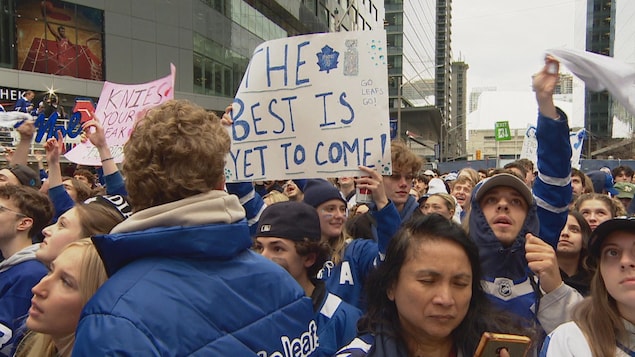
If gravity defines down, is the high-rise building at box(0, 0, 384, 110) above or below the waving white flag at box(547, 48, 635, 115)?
above

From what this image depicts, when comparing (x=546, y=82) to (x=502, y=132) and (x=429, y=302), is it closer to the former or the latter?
(x=429, y=302)

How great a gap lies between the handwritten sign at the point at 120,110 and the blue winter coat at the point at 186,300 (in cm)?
420

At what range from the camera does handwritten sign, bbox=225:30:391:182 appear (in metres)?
3.63

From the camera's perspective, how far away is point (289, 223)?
3148mm

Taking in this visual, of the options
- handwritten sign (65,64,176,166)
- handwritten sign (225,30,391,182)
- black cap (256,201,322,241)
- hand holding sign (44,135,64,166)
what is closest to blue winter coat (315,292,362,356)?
black cap (256,201,322,241)

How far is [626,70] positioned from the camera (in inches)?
90.0

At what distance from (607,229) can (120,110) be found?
532 cm

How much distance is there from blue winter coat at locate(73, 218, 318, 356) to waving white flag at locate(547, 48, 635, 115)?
1636 mm

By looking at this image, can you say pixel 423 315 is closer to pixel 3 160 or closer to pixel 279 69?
pixel 279 69

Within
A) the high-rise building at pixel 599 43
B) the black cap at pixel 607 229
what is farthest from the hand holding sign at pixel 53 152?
the high-rise building at pixel 599 43

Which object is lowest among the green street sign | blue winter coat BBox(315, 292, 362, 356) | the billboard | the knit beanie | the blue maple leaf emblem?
blue winter coat BBox(315, 292, 362, 356)

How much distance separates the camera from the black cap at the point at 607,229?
2090mm

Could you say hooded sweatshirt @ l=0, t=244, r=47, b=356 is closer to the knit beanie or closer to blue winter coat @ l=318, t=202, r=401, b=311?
blue winter coat @ l=318, t=202, r=401, b=311

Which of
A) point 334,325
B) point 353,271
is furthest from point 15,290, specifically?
point 353,271
